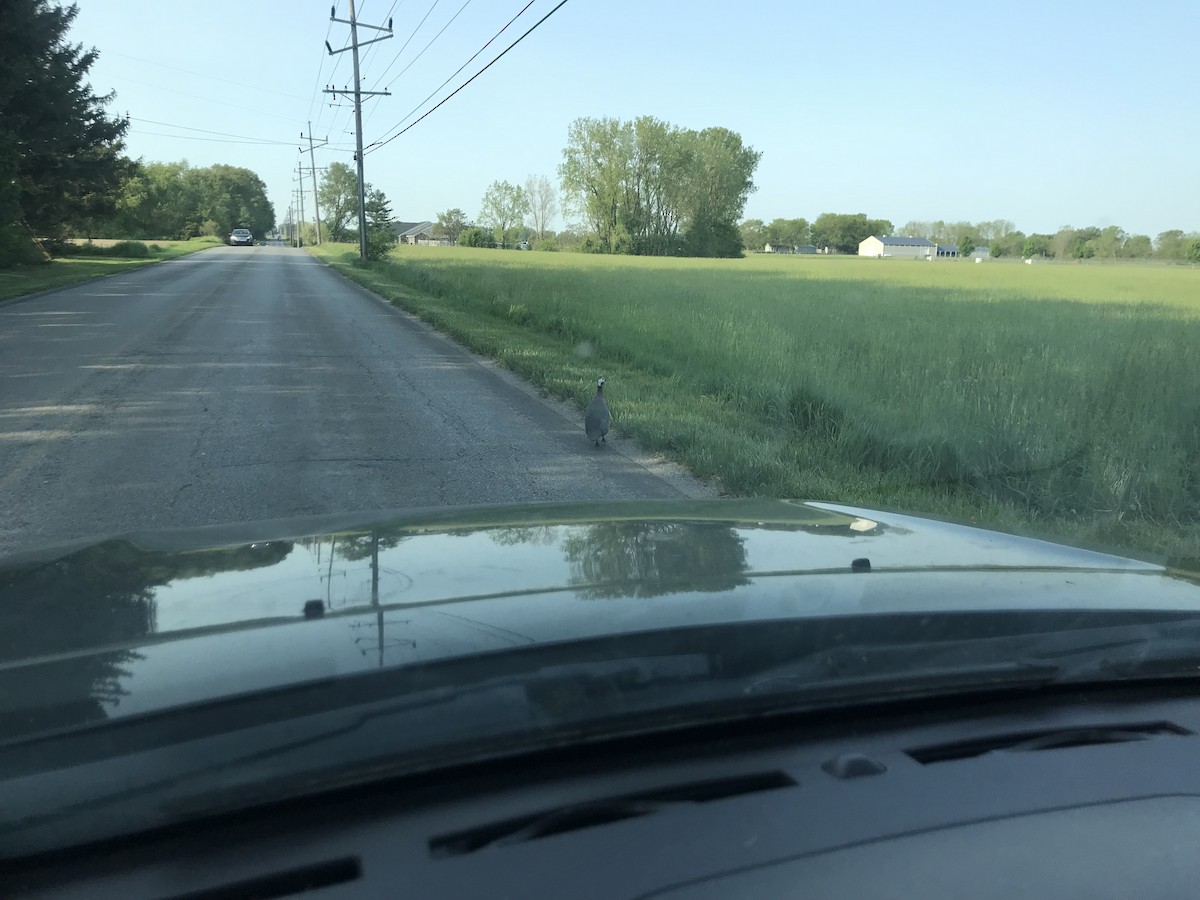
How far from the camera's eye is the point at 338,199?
4660 inches

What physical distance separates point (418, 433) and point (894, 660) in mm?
6853

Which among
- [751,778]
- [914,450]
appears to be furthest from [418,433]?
[751,778]

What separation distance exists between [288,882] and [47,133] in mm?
32221

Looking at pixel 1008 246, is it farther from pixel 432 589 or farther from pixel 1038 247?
pixel 432 589

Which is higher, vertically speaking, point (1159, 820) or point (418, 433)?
point (1159, 820)

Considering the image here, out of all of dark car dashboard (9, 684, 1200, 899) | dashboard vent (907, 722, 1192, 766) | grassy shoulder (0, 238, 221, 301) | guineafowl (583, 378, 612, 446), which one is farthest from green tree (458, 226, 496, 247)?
dark car dashboard (9, 684, 1200, 899)

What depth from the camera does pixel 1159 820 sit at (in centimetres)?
154

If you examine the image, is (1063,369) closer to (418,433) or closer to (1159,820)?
(418,433)

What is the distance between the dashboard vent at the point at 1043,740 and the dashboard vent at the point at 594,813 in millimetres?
336

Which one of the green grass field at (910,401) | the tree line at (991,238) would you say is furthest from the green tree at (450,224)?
the green grass field at (910,401)

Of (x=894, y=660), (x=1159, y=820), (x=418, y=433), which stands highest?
(x=894, y=660)

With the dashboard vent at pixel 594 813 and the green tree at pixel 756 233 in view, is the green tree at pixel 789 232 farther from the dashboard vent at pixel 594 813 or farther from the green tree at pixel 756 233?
the dashboard vent at pixel 594 813

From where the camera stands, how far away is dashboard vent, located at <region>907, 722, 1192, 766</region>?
1.72 m

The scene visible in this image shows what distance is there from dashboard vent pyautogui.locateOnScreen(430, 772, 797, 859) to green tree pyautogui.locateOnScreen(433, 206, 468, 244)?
5936 inches
